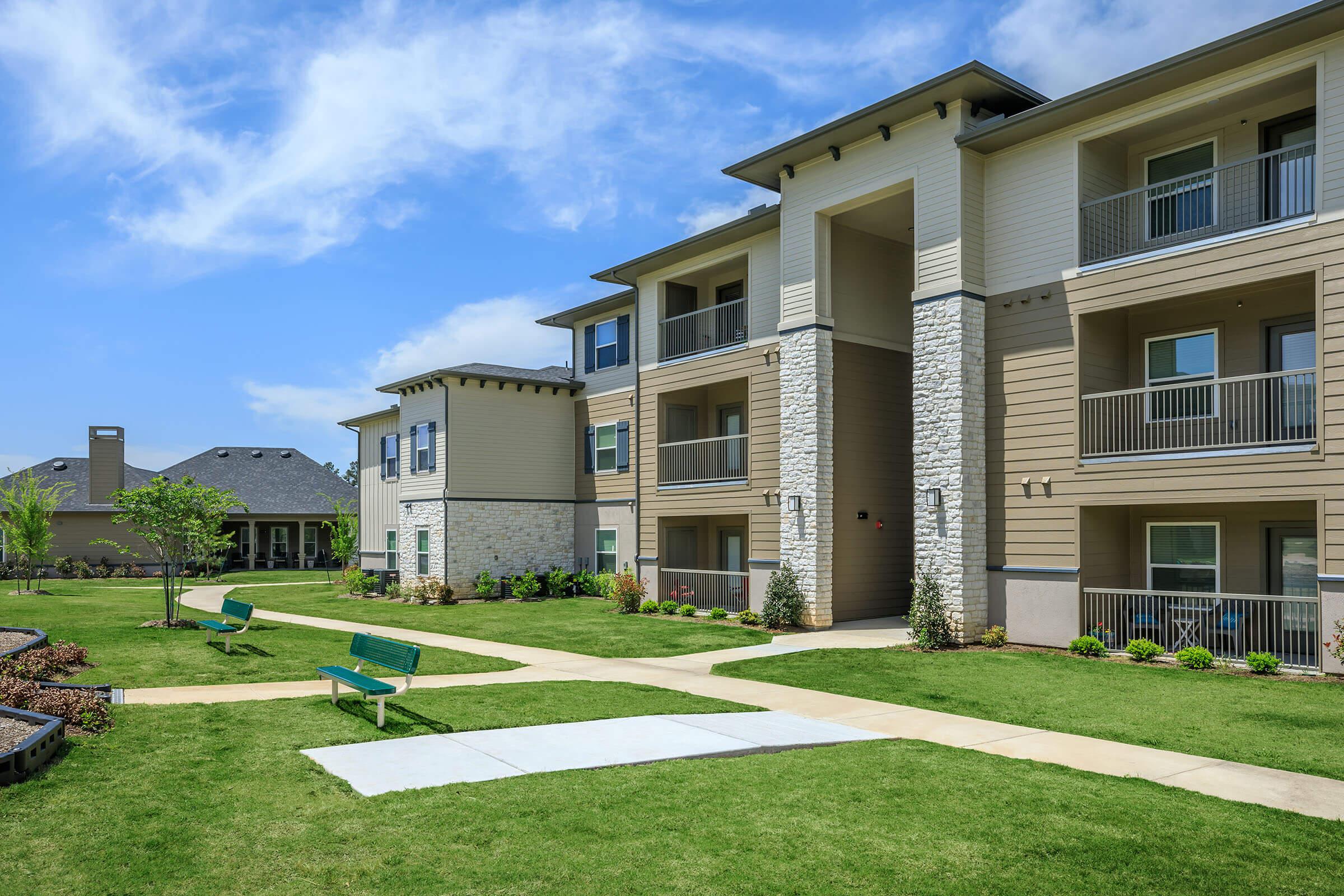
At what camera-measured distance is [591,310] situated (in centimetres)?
2805

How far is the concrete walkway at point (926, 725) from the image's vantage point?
24.5 ft

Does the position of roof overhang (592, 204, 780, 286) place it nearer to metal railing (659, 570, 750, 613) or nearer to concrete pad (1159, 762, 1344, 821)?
metal railing (659, 570, 750, 613)

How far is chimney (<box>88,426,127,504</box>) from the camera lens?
41156 mm

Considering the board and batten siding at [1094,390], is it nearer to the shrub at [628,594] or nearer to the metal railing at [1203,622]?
the metal railing at [1203,622]

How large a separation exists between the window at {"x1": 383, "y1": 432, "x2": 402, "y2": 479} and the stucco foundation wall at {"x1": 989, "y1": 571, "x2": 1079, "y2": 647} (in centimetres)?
2158

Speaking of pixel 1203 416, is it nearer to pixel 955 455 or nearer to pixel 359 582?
pixel 955 455

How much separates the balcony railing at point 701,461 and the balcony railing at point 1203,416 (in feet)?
29.4

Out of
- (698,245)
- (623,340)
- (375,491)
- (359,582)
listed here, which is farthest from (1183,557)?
(375,491)

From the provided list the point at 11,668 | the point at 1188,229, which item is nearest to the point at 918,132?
the point at 1188,229

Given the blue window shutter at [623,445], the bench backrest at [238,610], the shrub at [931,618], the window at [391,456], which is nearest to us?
the bench backrest at [238,610]

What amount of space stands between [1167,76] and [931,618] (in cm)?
937

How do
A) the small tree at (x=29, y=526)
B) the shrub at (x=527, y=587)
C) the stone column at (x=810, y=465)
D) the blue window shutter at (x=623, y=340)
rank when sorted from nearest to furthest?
1. the stone column at (x=810, y=465)
2. the blue window shutter at (x=623, y=340)
3. the shrub at (x=527, y=587)
4. the small tree at (x=29, y=526)

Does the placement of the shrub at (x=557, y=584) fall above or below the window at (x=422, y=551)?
below

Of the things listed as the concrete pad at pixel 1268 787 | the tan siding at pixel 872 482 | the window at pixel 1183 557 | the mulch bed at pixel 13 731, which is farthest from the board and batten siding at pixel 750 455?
the mulch bed at pixel 13 731
